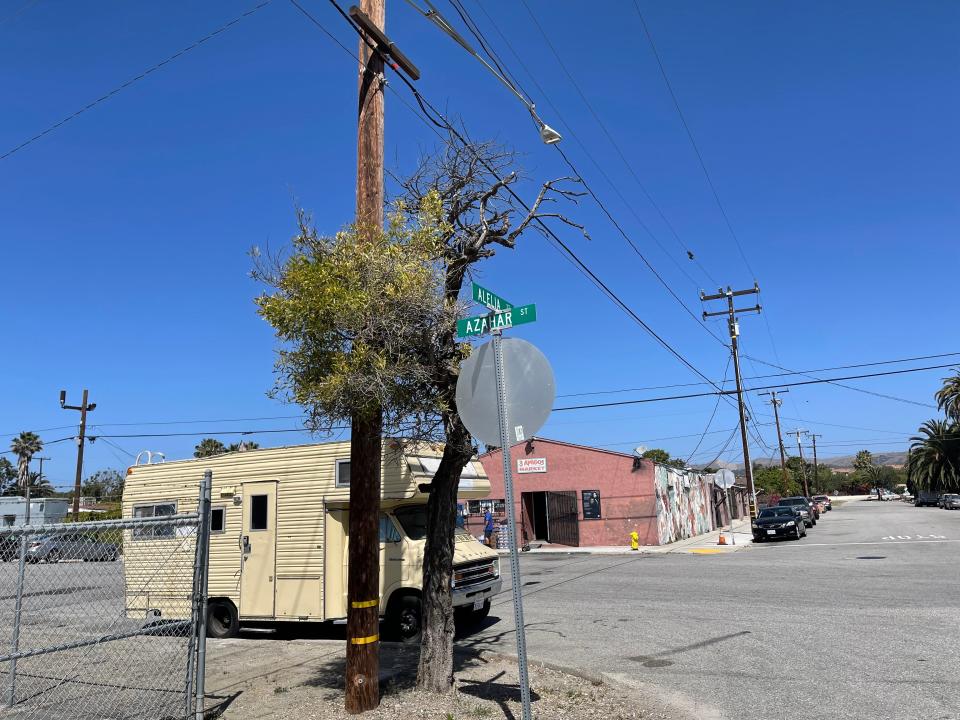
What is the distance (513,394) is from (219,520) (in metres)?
8.31

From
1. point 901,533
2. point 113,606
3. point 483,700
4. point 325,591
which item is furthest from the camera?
point 901,533

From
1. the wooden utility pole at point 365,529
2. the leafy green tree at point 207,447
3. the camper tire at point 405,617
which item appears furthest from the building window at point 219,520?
the leafy green tree at point 207,447

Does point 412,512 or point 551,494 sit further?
point 551,494

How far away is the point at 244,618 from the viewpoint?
1074 centimetres

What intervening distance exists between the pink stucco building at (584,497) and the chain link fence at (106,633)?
1816 cm

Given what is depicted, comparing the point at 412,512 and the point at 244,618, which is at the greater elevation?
the point at 412,512

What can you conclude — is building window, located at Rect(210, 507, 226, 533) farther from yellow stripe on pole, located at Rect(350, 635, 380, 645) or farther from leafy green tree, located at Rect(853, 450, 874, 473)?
leafy green tree, located at Rect(853, 450, 874, 473)

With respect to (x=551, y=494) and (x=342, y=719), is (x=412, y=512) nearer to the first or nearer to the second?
(x=342, y=719)

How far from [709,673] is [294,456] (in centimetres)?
673

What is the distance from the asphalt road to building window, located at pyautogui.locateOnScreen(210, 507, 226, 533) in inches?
175

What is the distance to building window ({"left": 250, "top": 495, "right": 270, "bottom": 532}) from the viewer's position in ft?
35.7

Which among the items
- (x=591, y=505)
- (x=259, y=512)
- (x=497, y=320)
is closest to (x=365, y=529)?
(x=497, y=320)

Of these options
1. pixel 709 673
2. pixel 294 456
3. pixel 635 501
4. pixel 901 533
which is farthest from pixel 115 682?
pixel 901 533

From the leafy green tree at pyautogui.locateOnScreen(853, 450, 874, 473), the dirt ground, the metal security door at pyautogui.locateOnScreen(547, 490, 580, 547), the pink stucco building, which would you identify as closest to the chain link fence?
the dirt ground
